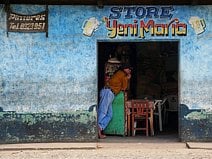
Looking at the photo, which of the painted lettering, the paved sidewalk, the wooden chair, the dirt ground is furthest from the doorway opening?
the paved sidewalk

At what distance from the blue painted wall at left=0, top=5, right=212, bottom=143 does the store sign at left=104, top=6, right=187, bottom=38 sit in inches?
2.9

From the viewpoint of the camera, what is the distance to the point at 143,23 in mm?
12828

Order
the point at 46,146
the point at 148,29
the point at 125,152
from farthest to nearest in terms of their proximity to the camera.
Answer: the point at 148,29 < the point at 46,146 < the point at 125,152

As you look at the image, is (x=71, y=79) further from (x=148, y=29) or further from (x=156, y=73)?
(x=156, y=73)

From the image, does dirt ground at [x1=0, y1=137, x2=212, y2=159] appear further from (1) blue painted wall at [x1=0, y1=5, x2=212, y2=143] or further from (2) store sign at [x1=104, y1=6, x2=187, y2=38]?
(2) store sign at [x1=104, y1=6, x2=187, y2=38]

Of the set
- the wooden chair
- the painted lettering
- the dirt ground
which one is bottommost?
the dirt ground

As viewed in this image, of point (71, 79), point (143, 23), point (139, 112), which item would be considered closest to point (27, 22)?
point (71, 79)

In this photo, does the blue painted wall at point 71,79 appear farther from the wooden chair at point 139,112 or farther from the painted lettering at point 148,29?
the wooden chair at point 139,112

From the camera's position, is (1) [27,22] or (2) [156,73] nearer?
(1) [27,22]

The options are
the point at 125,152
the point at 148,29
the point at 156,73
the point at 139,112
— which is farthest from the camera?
the point at 156,73

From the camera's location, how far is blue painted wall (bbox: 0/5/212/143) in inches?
502

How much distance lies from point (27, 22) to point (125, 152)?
3.74m

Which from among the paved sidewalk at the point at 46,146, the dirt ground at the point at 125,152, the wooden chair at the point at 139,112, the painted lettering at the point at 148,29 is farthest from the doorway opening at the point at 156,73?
the paved sidewalk at the point at 46,146

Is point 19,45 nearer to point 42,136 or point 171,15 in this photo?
point 42,136
